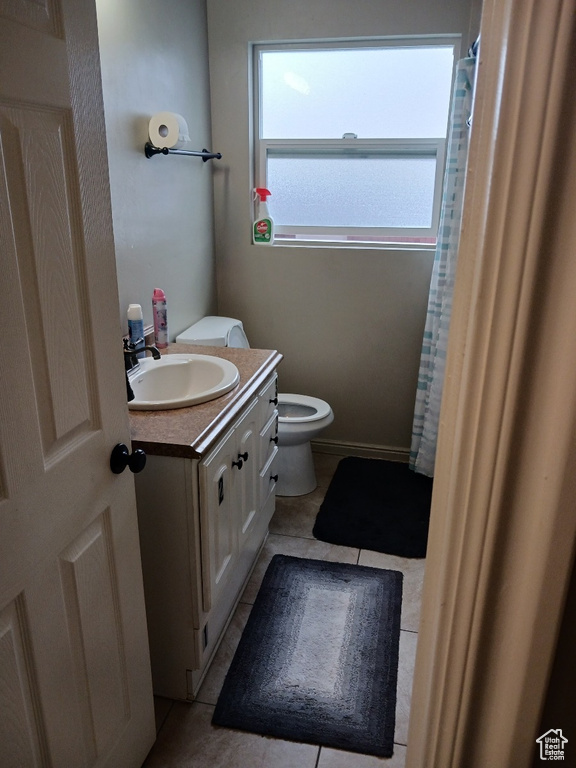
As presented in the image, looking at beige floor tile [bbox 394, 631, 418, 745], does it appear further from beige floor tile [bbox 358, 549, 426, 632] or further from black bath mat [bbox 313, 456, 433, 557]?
black bath mat [bbox 313, 456, 433, 557]

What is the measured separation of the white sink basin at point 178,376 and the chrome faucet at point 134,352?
49 millimetres

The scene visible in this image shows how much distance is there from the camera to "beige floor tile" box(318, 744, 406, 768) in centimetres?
160

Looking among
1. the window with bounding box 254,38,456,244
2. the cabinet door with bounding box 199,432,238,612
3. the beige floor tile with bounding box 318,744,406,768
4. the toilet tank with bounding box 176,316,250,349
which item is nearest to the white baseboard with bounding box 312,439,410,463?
the toilet tank with bounding box 176,316,250,349

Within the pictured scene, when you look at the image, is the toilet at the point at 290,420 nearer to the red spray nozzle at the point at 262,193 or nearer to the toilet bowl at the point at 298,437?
the toilet bowl at the point at 298,437

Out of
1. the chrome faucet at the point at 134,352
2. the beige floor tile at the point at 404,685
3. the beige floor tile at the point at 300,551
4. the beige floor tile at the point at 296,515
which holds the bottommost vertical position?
the beige floor tile at the point at 404,685

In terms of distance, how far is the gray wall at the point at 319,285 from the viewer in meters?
2.76

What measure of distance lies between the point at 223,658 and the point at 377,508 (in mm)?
1119

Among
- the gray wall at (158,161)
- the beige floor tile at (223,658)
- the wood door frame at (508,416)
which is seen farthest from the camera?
the gray wall at (158,161)

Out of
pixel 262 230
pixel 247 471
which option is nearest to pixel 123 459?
pixel 247 471

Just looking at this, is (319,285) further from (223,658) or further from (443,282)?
(223,658)

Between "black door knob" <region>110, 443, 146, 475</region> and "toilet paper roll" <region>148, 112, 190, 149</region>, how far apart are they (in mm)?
1418

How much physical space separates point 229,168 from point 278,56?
1.91 ft

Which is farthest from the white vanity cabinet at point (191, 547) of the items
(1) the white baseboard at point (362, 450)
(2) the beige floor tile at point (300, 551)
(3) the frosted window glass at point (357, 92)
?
(3) the frosted window glass at point (357, 92)

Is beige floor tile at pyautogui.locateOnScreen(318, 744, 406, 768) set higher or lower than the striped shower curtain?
lower
